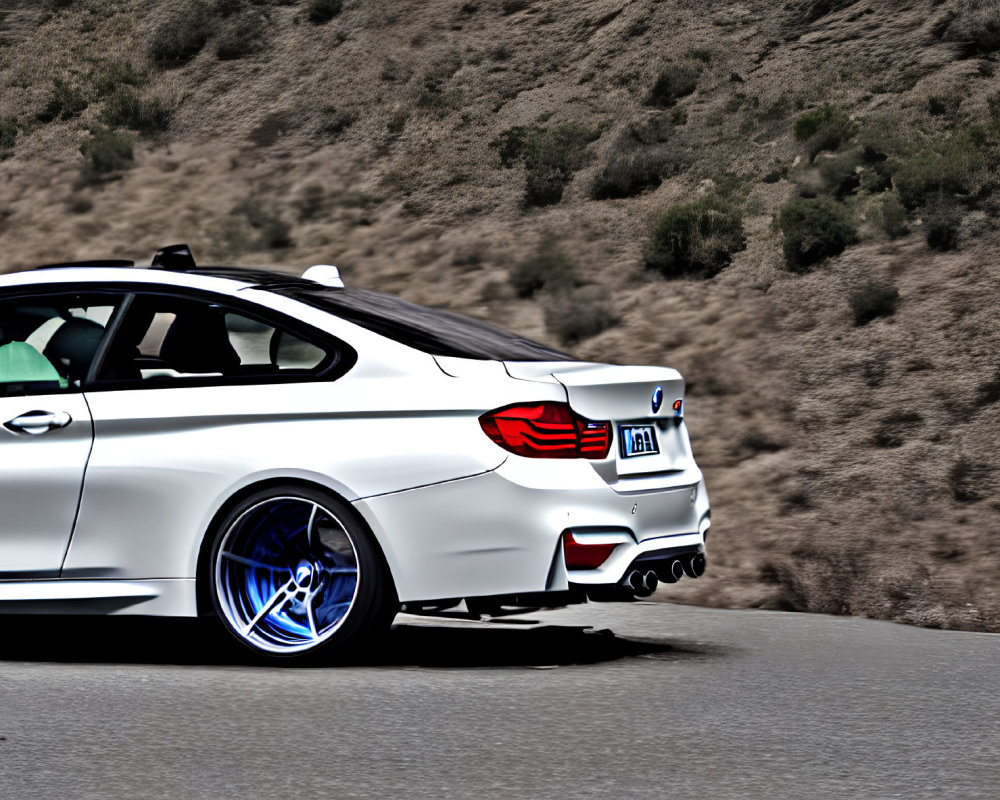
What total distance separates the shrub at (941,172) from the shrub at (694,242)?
7.45 feet

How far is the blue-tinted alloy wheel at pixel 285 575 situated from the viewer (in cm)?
733

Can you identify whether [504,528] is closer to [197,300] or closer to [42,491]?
[197,300]

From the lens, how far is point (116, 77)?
37125 millimetres

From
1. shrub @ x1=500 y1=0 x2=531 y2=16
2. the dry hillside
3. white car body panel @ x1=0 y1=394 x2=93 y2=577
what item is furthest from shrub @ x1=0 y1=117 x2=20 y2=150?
white car body panel @ x1=0 y1=394 x2=93 y2=577

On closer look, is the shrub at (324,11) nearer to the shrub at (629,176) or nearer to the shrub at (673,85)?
the shrub at (673,85)

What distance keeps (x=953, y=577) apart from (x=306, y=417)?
5.14 m

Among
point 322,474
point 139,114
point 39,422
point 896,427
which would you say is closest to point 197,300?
point 39,422

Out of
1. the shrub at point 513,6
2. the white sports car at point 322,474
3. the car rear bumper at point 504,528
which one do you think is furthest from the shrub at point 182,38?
the car rear bumper at point 504,528

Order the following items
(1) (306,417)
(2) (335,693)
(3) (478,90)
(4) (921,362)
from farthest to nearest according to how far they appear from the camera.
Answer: (3) (478,90) → (4) (921,362) → (1) (306,417) → (2) (335,693)

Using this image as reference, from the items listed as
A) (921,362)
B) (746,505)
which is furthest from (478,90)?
(746,505)

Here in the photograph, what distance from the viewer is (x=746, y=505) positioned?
13609 millimetres

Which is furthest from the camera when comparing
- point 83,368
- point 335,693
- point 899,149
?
point 899,149

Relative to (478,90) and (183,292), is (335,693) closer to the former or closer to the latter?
(183,292)

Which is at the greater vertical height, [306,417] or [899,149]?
[899,149]
